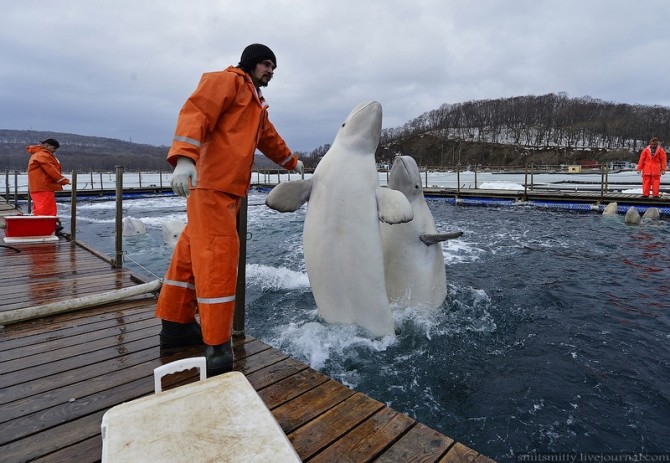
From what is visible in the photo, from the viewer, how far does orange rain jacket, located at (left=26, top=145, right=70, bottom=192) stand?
9.54 metres

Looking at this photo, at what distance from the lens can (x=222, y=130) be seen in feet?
9.24

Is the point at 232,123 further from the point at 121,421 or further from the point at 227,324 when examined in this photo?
the point at 121,421

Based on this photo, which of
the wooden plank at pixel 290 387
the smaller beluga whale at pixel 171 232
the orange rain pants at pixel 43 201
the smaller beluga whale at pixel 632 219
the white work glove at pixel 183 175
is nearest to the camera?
the white work glove at pixel 183 175

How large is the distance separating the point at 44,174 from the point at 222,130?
9.28 metres

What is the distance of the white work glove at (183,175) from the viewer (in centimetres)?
251

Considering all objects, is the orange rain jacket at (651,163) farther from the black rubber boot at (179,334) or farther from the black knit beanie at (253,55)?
the black rubber boot at (179,334)

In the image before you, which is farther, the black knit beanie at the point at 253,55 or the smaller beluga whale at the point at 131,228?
the smaller beluga whale at the point at 131,228

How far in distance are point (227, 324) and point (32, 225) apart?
827 centimetres

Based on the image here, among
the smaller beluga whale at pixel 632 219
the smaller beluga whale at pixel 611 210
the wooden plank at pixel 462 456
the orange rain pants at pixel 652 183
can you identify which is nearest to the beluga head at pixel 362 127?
the wooden plank at pixel 462 456

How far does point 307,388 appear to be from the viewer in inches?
109

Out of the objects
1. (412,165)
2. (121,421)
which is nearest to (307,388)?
(121,421)

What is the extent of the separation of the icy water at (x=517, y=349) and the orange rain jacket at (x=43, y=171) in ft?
10.4

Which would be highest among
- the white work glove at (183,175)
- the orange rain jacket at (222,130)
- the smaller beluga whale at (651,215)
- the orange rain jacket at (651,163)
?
the orange rain jacket at (651,163)

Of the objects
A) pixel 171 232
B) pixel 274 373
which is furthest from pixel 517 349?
pixel 171 232
